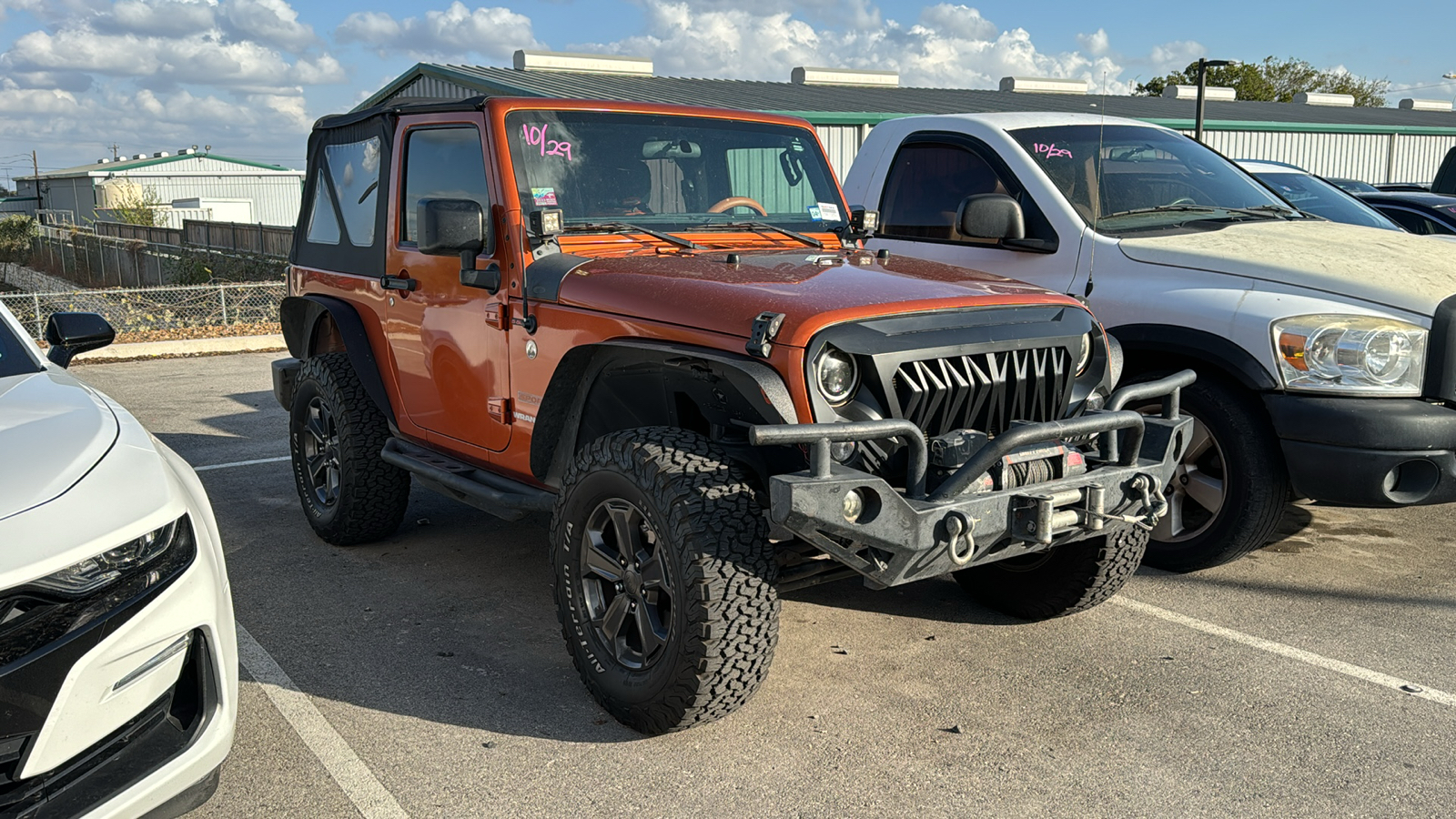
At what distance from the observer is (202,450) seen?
804 cm

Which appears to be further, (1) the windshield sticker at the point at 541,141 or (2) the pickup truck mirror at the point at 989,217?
(2) the pickup truck mirror at the point at 989,217

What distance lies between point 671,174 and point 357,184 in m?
1.77

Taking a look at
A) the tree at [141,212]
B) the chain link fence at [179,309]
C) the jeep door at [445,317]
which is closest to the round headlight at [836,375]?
the jeep door at [445,317]

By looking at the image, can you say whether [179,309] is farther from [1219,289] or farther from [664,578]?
[1219,289]

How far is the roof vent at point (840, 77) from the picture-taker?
27188 mm

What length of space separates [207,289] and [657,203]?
1279 cm

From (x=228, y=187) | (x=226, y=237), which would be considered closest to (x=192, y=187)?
(x=228, y=187)

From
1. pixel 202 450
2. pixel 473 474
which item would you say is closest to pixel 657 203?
pixel 473 474

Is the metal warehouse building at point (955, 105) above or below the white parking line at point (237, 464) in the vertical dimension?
above

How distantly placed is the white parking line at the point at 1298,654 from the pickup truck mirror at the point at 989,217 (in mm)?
1708

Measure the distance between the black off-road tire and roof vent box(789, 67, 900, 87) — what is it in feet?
78.5

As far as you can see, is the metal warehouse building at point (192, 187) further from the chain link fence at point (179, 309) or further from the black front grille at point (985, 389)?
the black front grille at point (985, 389)

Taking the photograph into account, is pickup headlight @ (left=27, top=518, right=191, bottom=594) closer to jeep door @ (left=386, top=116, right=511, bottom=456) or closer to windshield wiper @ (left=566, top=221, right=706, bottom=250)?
jeep door @ (left=386, top=116, right=511, bottom=456)

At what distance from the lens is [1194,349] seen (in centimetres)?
473
